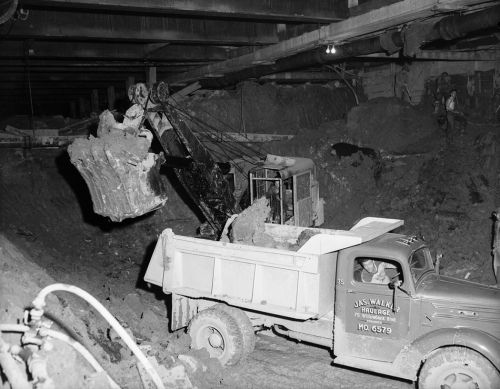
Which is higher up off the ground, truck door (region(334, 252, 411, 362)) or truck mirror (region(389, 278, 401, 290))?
truck mirror (region(389, 278, 401, 290))

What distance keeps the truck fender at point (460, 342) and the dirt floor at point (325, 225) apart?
107 cm

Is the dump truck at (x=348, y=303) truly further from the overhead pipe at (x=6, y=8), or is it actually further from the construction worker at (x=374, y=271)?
the overhead pipe at (x=6, y=8)

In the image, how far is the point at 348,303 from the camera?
20.8ft

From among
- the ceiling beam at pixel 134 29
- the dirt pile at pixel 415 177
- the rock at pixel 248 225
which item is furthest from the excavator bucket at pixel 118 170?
the dirt pile at pixel 415 177

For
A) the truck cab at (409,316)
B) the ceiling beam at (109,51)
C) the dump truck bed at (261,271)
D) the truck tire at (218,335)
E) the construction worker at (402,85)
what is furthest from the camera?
the construction worker at (402,85)

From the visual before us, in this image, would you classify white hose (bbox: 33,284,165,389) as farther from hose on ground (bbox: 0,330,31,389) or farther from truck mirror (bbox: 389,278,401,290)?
truck mirror (bbox: 389,278,401,290)

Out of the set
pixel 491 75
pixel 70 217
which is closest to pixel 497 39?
pixel 491 75

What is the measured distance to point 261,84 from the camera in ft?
64.3

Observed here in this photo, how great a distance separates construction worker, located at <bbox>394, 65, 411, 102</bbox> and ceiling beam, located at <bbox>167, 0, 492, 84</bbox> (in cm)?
872

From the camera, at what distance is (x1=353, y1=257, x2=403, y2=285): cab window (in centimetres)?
658

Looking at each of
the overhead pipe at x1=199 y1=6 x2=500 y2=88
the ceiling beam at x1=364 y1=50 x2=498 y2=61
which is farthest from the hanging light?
the ceiling beam at x1=364 y1=50 x2=498 y2=61

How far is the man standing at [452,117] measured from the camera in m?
14.7

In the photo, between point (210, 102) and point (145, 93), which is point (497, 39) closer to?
point (210, 102)

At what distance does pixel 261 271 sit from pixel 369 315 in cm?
160
